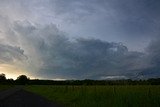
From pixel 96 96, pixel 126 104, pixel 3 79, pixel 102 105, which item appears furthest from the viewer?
pixel 3 79

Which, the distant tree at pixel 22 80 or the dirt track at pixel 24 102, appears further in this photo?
the distant tree at pixel 22 80

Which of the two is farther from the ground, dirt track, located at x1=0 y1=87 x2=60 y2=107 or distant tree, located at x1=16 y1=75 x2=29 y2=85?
distant tree, located at x1=16 y1=75 x2=29 y2=85

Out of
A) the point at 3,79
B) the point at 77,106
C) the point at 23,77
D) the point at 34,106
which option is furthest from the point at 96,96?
the point at 23,77

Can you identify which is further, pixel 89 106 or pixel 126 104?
pixel 89 106

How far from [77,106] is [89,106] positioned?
1306 mm

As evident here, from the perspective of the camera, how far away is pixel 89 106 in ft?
71.4

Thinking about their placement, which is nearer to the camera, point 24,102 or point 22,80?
point 24,102

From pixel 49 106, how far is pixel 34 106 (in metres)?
1.15

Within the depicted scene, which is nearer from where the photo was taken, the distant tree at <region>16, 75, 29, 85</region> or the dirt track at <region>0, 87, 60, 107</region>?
the dirt track at <region>0, 87, 60, 107</region>

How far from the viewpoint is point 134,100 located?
20.5m

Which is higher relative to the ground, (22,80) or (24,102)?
(22,80)

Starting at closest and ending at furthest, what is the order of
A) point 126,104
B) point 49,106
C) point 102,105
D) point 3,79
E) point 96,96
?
point 126,104
point 102,105
point 49,106
point 96,96
point 3,79

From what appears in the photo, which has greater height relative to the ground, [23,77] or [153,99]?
[23,77]

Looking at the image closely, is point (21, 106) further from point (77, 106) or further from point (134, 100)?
point (134, 100)
